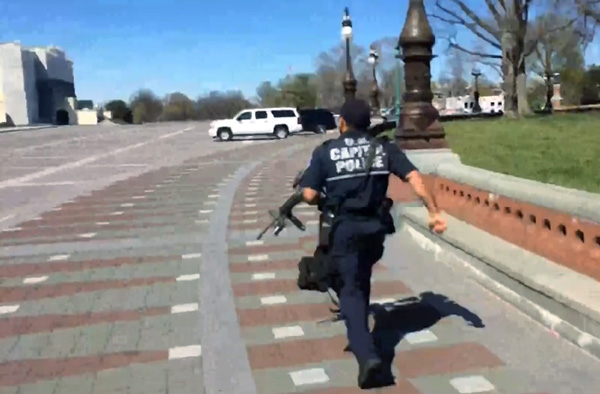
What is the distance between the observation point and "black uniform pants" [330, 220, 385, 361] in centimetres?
432

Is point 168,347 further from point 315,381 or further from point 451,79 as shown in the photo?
point 451,79

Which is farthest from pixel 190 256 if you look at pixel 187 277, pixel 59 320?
pixel 59 320

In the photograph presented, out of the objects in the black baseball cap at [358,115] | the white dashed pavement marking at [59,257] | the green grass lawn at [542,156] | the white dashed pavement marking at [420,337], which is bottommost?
the white dashed pavement marking at [420,337]

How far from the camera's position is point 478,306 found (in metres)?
5.97

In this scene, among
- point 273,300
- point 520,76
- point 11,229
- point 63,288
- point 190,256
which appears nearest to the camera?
point 273,300

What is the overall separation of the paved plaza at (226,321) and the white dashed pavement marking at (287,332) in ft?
0.08

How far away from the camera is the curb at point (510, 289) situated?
15.7 feet

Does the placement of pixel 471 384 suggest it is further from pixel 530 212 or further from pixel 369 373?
pixel 530 212

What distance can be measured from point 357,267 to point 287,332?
4.62 feet

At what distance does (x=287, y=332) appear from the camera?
5559 millimetres

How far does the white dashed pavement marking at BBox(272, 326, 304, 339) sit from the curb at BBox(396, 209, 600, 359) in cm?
175

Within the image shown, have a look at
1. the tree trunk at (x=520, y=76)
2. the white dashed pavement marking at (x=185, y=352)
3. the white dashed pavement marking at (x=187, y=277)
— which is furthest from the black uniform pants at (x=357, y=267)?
the tree trunk at (x=520, y=76)

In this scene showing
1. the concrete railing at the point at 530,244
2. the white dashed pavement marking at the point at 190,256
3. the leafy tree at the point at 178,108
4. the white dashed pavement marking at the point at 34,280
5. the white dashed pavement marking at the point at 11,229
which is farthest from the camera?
the leafy tree at the point at 178,108

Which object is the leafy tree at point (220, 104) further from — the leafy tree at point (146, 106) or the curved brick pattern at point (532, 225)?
the curved brick pattern at point (532, 225)
